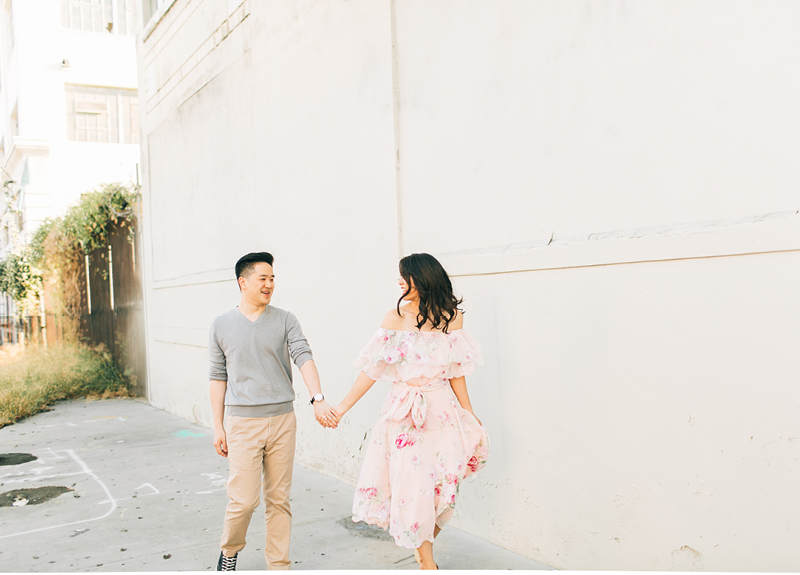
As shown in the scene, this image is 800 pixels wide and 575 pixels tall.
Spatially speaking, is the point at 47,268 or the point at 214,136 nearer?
the point at 214,136

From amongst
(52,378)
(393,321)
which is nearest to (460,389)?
(393,321)

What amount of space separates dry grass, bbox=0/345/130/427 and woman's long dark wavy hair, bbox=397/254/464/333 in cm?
796

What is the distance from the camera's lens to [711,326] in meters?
2.97

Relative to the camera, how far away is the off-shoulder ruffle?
11.4 ft

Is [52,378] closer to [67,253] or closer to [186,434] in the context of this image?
[67,253]

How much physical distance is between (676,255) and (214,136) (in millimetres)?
6737

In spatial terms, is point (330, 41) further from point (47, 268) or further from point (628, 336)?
point (47, 268)

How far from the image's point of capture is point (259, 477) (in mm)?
3646

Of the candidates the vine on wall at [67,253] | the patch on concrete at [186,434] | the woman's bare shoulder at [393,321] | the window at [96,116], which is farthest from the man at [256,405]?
the window at [96,116]

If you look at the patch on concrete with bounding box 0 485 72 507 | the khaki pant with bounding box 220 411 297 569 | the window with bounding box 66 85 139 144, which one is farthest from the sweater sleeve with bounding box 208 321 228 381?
the window with bounding box 66 85 139 144

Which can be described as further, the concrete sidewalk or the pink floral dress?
the concrete sidewalk

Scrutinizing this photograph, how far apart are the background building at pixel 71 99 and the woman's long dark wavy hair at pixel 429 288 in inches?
637

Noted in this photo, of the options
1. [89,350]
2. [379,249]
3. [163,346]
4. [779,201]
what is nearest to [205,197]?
[163,346]

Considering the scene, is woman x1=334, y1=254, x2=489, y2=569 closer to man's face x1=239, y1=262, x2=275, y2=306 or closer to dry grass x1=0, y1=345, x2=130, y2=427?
man's face x1=239, y1=262, x2=275, y2=306
